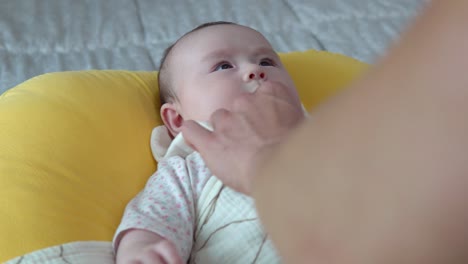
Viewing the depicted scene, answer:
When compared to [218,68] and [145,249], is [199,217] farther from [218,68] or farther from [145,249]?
[218,68]

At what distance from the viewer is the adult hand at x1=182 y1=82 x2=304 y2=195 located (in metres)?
0.69

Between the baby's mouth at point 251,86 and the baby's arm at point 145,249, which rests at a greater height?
the baby's mouth at point 251,86

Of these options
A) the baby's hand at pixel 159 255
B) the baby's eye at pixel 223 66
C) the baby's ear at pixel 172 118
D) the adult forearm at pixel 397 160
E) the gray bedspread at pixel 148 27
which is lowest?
the baby's hand at pixel 159 255

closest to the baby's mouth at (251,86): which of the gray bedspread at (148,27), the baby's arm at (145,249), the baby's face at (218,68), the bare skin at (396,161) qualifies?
the baby's face at (218,68)

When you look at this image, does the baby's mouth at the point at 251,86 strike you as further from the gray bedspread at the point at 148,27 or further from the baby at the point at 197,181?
the gray bedspread at the point at 148,27

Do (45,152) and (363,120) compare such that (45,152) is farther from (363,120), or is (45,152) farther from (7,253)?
(363,120)

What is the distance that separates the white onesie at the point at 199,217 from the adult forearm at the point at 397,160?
0.48 metres

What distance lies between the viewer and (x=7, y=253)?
2.75 ft

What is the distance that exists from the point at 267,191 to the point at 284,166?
3 cm

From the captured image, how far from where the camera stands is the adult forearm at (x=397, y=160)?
0.33 m

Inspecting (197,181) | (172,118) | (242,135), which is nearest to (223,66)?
(172,118)

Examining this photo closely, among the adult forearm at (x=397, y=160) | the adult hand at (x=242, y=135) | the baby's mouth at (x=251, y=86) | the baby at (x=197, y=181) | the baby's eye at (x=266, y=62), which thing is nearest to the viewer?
the adult forearm at (x=397, y=160)

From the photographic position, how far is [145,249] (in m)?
0.81

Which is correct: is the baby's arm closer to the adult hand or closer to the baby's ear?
the adult hand
